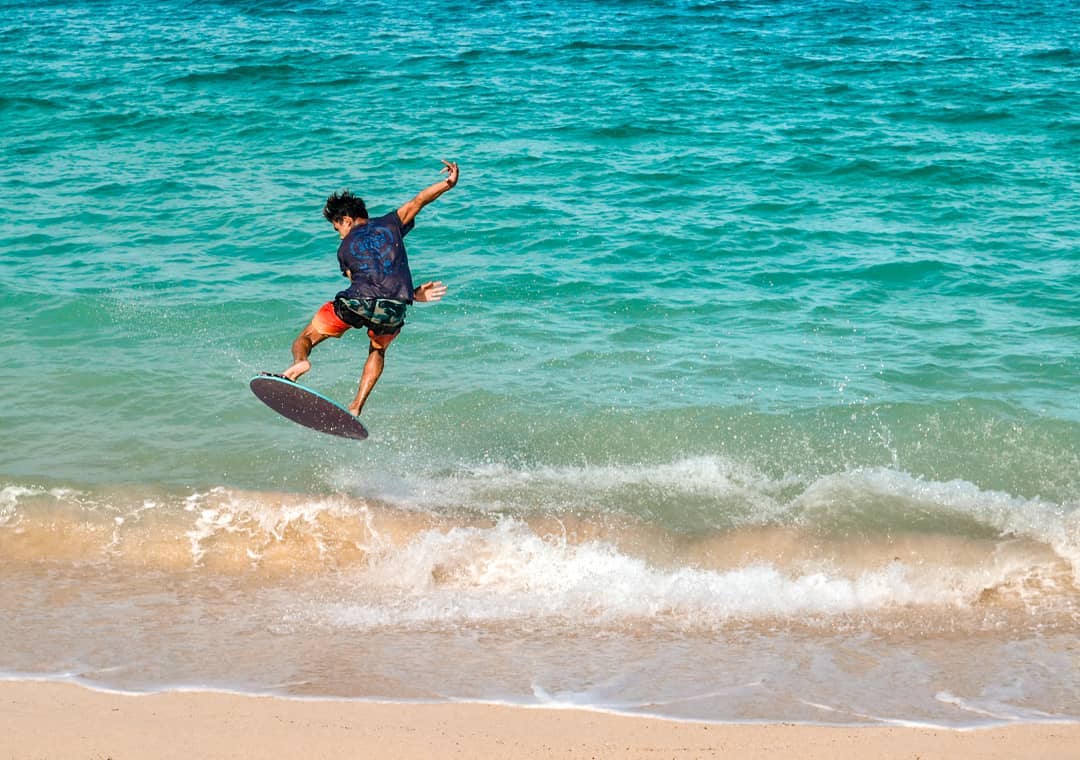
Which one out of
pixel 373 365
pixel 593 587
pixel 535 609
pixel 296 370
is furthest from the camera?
pixel 373 365

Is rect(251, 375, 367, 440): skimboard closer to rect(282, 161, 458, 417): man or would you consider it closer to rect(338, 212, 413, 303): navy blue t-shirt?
rect(282, 161, 458, 417): man

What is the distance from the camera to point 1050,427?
10.7m

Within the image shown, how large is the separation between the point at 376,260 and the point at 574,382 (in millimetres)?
3448

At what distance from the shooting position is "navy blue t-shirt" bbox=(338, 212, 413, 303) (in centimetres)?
891

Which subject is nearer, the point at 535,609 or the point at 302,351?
the point at 535,609

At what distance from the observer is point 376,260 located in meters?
8.91

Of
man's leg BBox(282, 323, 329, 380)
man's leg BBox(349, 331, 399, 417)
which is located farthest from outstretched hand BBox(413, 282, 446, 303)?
man's leg BBox(282, 323, 329, 380)

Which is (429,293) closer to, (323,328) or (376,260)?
(376,260)

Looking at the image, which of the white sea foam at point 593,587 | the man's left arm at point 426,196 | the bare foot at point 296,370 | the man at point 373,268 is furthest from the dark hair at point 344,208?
the white sea foam at point 593,587

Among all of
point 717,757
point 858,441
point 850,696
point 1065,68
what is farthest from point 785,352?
point 1065,68

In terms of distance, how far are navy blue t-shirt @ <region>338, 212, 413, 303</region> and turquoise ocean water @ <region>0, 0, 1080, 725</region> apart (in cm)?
175

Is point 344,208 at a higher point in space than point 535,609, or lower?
higher

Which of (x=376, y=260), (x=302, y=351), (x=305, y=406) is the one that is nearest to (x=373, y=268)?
(x=376, y=260)

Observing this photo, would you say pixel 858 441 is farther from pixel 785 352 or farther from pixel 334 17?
pixel 334 17
